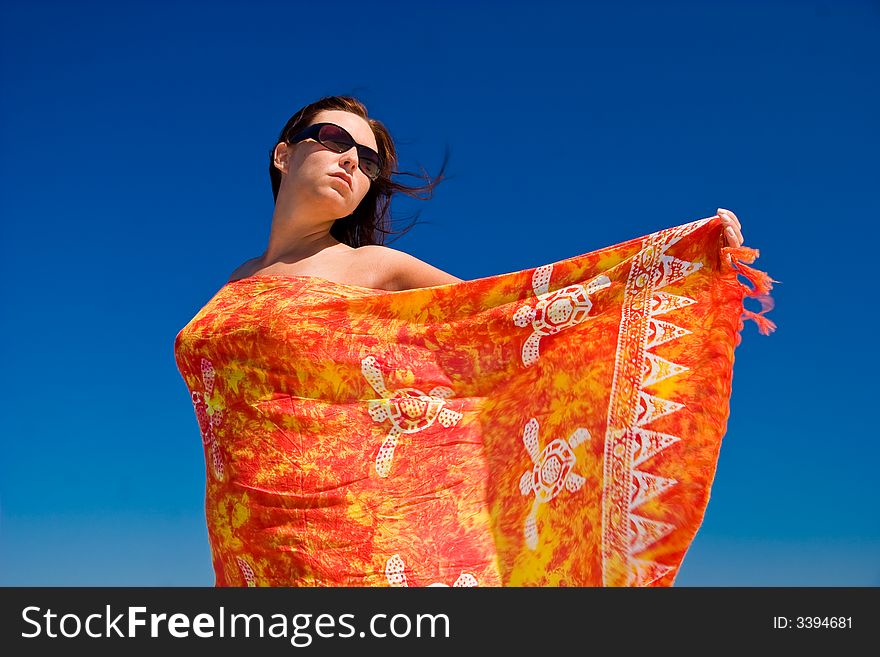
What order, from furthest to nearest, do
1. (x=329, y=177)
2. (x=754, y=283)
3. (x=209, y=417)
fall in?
(x=329, y=177)
(x=209, y=417)
(x=754, y=283)

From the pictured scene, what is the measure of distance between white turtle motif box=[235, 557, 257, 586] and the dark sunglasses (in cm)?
163

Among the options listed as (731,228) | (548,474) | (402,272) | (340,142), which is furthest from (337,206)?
(731,228)

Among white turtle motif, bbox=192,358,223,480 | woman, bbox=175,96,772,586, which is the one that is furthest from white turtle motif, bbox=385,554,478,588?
white turtle motif, bbox=192,358,223,480

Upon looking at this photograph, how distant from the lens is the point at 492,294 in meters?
2.92

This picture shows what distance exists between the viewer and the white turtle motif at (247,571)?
2790 mm

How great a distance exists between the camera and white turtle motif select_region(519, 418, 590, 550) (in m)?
2.64

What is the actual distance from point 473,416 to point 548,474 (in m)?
0.34

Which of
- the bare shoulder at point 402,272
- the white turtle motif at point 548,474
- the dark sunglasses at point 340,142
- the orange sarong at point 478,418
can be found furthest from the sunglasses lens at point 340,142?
the white turtle motif at point 548,474

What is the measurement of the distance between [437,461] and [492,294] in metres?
0.62

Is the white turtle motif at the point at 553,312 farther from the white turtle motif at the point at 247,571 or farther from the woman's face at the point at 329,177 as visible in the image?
the white turtle motif at the point at 247,571

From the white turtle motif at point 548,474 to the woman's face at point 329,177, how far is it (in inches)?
50.5

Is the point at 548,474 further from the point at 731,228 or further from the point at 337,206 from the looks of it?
the point at 337,206

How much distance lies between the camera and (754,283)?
2551 mm

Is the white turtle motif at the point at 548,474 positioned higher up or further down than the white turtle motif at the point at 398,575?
higher up
